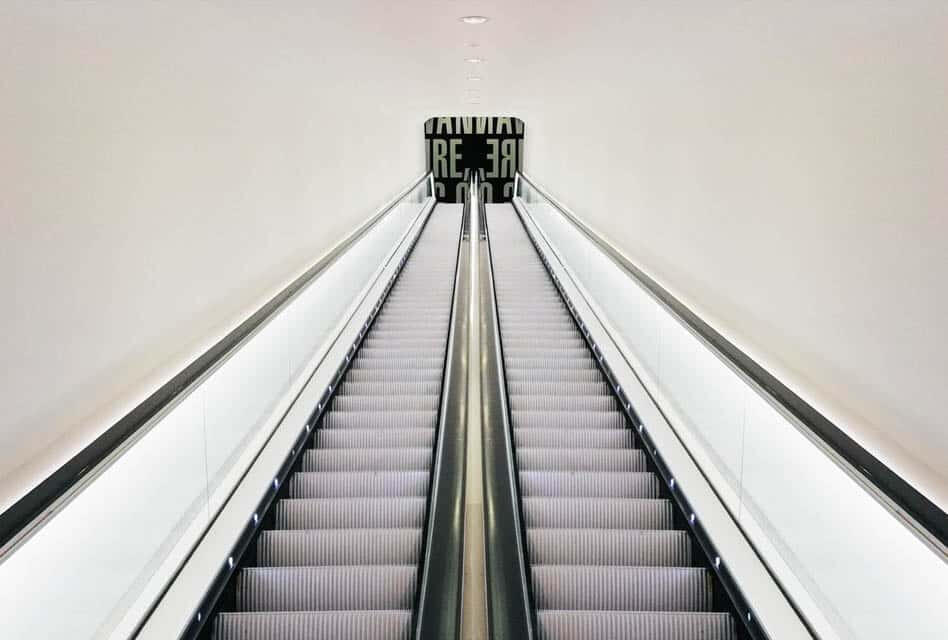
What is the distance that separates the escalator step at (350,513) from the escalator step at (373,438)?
3.26ft

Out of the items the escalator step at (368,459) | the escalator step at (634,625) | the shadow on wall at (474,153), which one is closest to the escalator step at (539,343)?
the escalator step at (368,459)

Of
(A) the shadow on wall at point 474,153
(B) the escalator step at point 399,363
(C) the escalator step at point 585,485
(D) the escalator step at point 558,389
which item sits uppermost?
(A) the shadow on wall at point 474,153

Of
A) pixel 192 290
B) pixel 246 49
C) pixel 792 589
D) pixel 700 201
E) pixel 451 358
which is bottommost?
pixel 792 589

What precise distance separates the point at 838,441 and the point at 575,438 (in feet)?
8.47

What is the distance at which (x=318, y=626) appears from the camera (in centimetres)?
320

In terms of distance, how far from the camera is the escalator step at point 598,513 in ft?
14.1

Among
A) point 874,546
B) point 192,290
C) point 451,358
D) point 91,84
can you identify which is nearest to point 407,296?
point 451,358

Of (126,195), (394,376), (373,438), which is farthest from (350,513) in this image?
(394,376)

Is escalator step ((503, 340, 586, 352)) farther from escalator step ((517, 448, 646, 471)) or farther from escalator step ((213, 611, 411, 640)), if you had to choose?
escalator step ((213, 611, 411, 640))

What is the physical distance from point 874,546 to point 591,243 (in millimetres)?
5679

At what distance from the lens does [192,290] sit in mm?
4410

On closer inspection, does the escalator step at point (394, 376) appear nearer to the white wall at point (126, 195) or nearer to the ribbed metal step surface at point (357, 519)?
the ribbed metal step surface at point (357, 519)

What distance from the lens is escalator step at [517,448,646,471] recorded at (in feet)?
16.0

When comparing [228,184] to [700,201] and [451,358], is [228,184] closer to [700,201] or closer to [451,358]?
[451,358]
